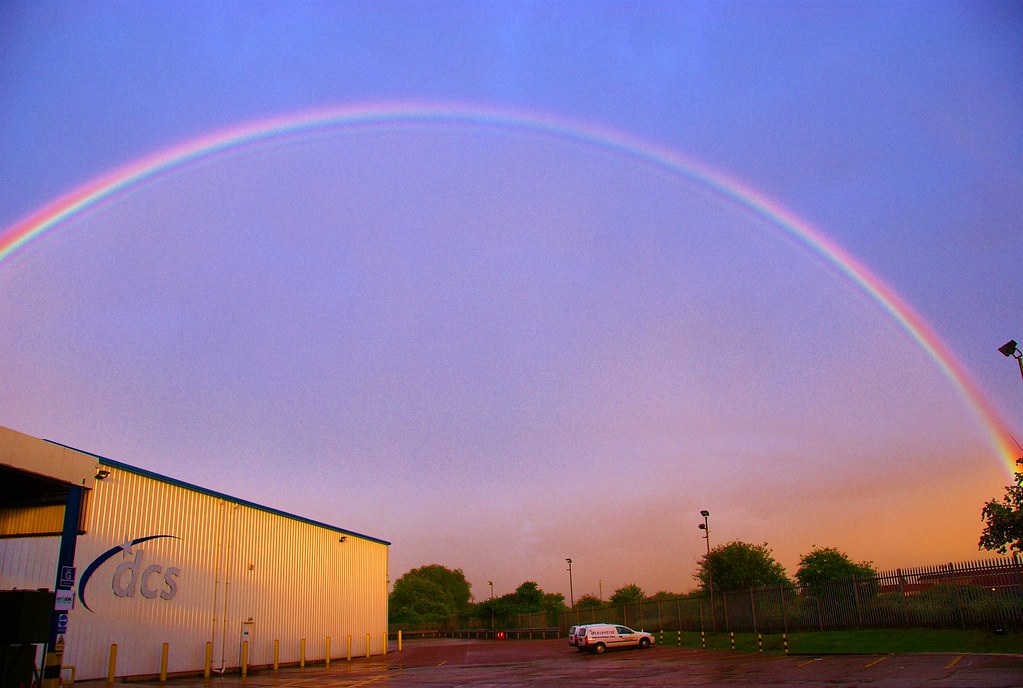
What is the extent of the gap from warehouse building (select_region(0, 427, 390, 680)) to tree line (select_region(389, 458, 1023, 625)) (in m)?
24.0

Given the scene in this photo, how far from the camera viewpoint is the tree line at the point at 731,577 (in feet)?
84.3

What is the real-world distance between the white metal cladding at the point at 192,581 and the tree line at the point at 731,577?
2355cm

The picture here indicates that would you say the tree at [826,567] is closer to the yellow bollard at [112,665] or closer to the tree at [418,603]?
the yellow bollard at [112,665]

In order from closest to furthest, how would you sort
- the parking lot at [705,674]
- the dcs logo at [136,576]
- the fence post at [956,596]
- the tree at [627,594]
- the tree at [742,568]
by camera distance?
the parking lot at [705,674]
the dcs logo at [136,576]
the fence post at [956,596]
the tree at [742,568]
the tree at [627,594]

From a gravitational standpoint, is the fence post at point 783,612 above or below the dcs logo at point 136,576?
below

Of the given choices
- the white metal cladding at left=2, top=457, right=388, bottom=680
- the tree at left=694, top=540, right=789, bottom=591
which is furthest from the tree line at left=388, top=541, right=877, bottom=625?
the white metal cladding at left=2, top=457, right=388, bottom=680

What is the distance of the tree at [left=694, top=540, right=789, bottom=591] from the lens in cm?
5422

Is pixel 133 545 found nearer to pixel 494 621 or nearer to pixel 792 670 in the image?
pixel 792 670

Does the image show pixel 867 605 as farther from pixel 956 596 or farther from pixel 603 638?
pixel 603 638

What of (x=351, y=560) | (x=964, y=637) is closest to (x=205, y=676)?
(x=351, y=560)

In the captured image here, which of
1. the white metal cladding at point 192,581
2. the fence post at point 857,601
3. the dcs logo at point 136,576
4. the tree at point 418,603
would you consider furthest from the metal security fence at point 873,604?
the tree at point 418,603

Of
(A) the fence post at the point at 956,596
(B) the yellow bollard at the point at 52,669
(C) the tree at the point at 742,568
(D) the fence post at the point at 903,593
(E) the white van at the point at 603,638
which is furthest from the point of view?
(C) the tree at the point at 742,568

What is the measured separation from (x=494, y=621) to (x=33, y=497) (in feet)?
246

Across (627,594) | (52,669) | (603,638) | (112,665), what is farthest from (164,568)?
(627,594)
